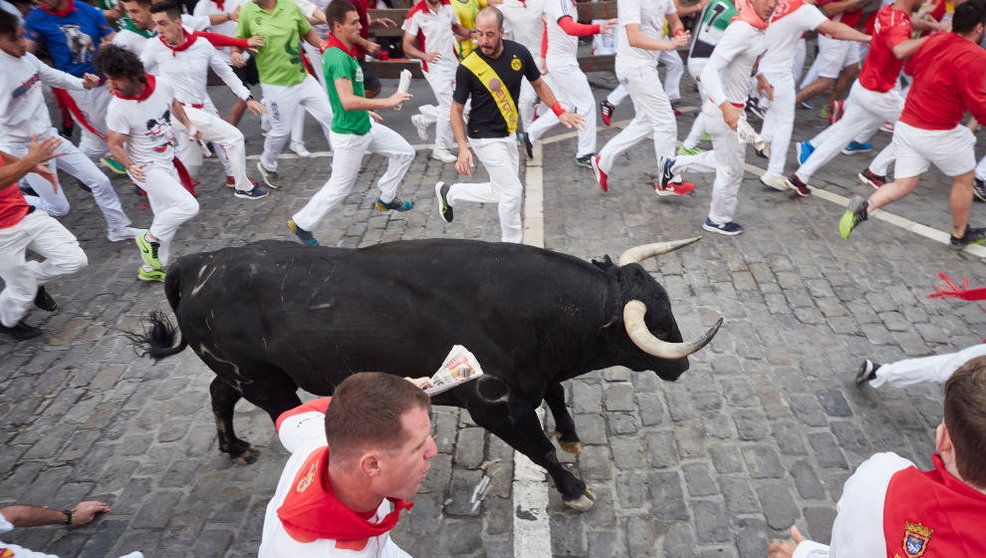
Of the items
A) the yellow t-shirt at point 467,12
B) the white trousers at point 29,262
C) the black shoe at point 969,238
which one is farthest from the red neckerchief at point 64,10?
the black shoe at point 969,238

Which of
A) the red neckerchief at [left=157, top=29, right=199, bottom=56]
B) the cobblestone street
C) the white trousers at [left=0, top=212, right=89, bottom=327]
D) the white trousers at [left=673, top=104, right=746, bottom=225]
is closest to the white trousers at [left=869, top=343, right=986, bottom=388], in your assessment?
the cobblestone street

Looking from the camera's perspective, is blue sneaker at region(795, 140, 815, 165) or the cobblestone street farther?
blue sneaker at region(795, 140, 815, 165)

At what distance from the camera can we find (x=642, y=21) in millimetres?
7832

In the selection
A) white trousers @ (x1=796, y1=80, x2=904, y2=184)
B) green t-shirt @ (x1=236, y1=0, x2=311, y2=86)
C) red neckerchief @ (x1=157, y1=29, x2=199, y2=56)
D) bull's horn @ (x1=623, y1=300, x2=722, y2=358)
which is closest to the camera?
bull's horn @ (x1=623, y1=300, x2=722, y2=358)

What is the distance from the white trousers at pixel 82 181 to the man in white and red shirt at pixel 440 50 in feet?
13.2

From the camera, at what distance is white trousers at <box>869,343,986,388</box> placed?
4.14m

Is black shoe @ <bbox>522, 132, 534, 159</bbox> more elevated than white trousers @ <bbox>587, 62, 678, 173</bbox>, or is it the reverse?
white trousers @ <bbox>587, 62, 678, 173</bbox>

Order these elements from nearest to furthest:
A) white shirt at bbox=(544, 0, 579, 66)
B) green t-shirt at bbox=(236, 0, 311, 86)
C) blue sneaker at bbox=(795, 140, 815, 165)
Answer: blue sneaker at bbox=(795, 140, 815, 165), green t-shirt at bbox=(236, 0, 311, 86), white shirt at bbox=(544, 0, 579, 66)

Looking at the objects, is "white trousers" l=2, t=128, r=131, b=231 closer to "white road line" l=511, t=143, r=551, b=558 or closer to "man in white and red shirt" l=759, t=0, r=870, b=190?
"white road line" l=511, t=143, r=551, b=558

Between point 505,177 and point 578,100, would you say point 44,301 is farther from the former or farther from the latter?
point 578,100

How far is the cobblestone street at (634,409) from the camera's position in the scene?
154 inches

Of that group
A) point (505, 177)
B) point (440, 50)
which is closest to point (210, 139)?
point (440, 50)

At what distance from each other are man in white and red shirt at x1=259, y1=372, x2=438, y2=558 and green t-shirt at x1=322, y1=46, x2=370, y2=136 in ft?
16.2

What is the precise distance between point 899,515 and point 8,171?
19.7 feet
